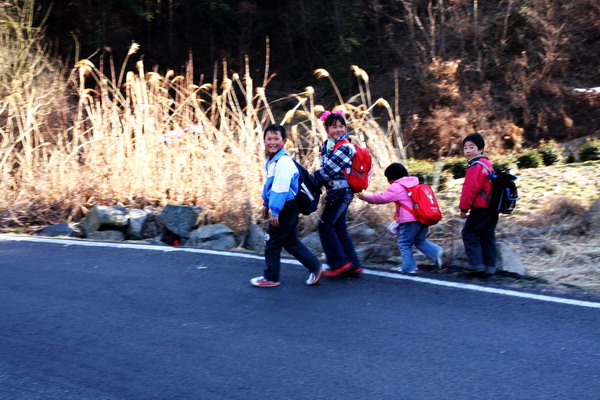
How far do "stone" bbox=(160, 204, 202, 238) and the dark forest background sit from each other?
276 inches

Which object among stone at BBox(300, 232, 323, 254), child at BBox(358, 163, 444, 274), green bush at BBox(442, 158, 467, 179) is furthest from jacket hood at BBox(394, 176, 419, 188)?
green bush at BBox(442, 158, 467, 179)

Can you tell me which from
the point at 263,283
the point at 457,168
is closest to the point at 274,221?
the point at 263,283

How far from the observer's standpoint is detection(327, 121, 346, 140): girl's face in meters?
6.74

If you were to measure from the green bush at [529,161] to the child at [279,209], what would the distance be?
338 inches

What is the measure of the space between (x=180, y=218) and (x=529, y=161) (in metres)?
7.65

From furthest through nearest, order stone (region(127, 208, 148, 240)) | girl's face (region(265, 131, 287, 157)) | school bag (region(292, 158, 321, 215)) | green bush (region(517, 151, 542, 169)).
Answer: green bush (region(517, 151, 542, 169)) < stone (region(127, 208, 148, 240)) < school bag (region(292, 158, 321, 215)) < girl's face (region(265, 131, 287, 157))

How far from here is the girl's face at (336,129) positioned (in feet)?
22.1

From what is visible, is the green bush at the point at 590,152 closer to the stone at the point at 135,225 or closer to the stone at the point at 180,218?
the stone at the point at 180,218

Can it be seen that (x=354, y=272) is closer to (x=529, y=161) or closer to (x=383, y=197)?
(x=383, y=197)

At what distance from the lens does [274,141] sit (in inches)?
251

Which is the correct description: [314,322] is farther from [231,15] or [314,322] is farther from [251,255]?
[231,15]

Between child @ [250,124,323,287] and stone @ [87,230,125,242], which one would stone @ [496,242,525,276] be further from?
stone @ [87,230,125,242]

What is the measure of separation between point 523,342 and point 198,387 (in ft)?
7.48

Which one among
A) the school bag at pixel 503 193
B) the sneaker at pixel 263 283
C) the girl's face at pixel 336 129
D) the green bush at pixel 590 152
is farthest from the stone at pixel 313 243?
the green bush at pixel 590 152
